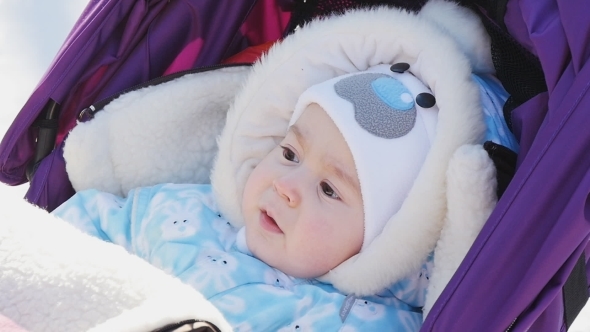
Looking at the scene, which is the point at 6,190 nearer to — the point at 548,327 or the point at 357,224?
the point at 357,224

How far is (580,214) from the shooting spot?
2.66ft

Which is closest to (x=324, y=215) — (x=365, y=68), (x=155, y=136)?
(x=365, y=68)

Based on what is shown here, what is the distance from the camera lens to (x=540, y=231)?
86cm

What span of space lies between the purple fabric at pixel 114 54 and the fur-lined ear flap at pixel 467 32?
348 millimetres

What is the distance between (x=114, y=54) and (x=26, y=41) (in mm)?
856

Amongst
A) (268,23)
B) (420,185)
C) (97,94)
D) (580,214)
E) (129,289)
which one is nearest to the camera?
(129,289)

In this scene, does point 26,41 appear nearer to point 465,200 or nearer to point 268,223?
point 268,223

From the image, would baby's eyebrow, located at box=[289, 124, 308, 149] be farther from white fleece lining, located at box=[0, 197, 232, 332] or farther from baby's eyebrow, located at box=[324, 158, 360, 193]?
white fleece lining, located at box=[0, 197, 232, 332]

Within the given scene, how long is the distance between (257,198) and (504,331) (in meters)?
0.45

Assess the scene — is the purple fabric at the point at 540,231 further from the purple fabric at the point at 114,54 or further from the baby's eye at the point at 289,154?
the purple fabric at the point at 114,54

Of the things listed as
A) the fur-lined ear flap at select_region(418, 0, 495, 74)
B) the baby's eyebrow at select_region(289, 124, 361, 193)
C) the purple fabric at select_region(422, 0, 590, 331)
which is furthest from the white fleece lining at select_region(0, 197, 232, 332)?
the fur-lined ear flap at select_region(418, 0, 495, 74)

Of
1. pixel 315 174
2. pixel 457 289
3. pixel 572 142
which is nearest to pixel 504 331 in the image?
pixel 457 289

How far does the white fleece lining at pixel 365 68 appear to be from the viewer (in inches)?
41.9

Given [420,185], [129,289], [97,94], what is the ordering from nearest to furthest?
[129,289], [420,185], [97,94]
